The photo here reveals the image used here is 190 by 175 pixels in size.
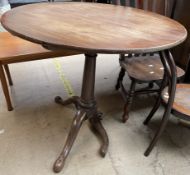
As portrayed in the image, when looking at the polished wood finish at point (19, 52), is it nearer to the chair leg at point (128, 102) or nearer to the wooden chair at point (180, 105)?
the chair leg at point (128, 102)

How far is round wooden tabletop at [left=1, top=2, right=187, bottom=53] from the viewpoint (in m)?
0.96

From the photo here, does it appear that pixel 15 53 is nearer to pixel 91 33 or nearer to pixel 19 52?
pixel 19 52

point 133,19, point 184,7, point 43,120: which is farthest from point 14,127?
point 184,7

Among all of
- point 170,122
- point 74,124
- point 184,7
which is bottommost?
point 170,122

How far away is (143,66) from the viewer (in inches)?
67.3

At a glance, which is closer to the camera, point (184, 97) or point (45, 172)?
point (45, 172)

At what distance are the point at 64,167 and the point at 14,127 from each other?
546 mm

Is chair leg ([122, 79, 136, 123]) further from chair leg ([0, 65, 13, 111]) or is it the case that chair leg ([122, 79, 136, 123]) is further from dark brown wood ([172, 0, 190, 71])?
chair leg ([0, 65, 13, 111])

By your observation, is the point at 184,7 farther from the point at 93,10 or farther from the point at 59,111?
the point at 59,111

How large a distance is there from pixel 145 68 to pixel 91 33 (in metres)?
0.74

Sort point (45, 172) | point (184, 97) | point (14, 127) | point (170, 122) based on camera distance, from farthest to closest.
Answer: point (170, 122) < point (14, 127) < point (184, 97) < point (45, 172)

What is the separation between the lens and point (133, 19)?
1.36 meters

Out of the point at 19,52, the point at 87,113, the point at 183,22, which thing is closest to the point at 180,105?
the point at 87,113

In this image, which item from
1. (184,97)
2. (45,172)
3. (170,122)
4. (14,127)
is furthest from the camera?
(170,122)
